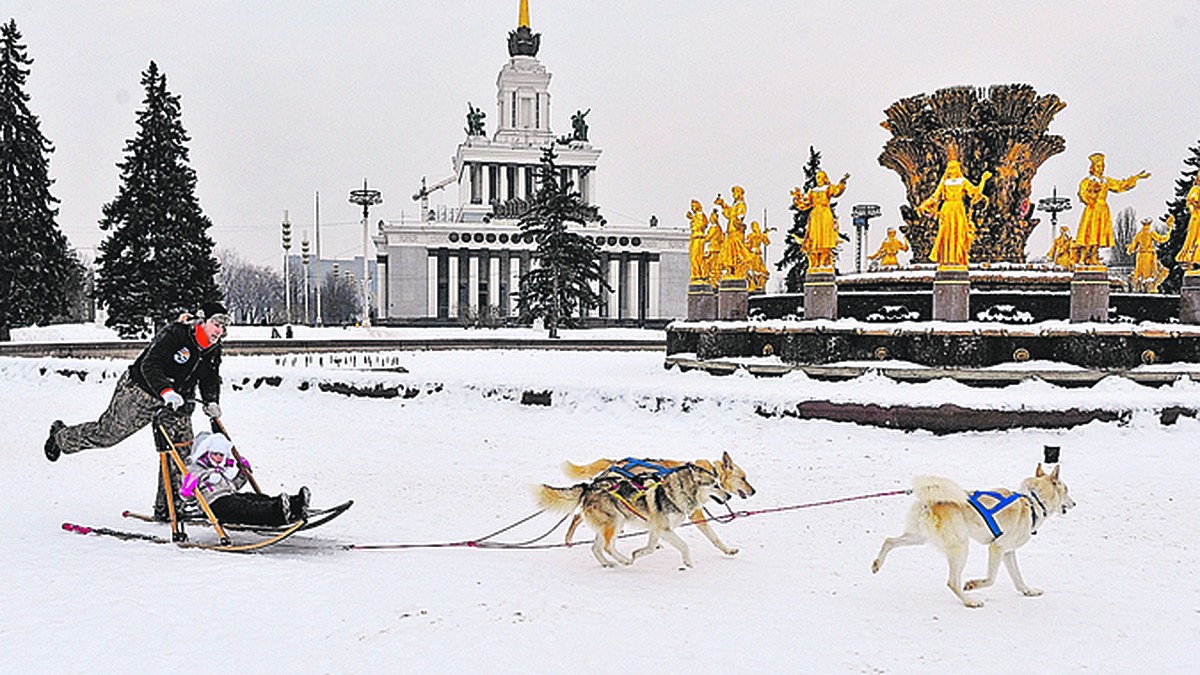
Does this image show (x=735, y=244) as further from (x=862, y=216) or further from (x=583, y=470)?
(x=862, y=216)

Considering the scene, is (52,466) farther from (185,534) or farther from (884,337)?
(884,337)

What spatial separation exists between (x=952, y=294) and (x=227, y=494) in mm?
10913

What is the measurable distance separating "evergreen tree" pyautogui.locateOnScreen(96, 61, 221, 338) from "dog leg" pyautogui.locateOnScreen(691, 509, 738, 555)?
1311 inches

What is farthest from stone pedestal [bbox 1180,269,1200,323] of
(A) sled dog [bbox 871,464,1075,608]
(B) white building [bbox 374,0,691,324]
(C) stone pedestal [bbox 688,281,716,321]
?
(B) white building [bbox 374,0,691,324]

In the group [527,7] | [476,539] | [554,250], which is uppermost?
[527,7]

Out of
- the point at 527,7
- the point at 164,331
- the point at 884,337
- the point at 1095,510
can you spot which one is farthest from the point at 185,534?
the point at 527,7

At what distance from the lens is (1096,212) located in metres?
15.0

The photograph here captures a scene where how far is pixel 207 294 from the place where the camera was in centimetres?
3697

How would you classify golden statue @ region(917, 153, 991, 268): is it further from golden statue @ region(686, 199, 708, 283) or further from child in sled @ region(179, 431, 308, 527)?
child in sled @ region(179, 431, 308, 527)

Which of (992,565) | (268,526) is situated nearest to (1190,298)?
(992,565)

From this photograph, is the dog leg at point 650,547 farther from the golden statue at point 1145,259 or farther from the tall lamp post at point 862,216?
the tall lamp post at point 862,216

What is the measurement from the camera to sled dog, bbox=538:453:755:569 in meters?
6.36

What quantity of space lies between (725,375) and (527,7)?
287ft

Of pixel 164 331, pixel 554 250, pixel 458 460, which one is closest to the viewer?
pixel 164 331
